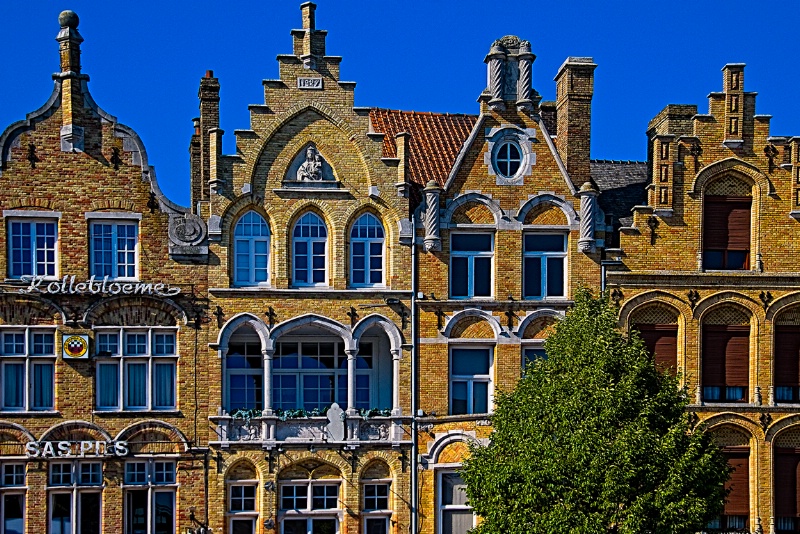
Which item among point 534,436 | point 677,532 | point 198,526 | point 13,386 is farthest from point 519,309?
point 13,386

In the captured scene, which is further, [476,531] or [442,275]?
[442,275]

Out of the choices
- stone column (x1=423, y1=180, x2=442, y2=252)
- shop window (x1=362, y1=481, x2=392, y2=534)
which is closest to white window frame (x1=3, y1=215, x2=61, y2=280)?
stone column (x1=423, y1=180, x2=442, y2=252)

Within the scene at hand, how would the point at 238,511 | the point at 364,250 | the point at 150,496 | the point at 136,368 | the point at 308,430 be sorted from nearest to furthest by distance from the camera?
the point at 150,496, the point at 136,368, the point at 238,511, the point at 308,430, the point at 364,250

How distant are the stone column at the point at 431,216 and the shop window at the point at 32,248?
384 inches

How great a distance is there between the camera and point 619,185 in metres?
39.4

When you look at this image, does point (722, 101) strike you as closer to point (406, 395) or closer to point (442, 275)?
point (442, 275)

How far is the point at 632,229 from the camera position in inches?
1432

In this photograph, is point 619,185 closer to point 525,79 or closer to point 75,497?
point 525,79

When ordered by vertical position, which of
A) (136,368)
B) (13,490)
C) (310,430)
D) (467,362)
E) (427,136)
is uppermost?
(427,136)

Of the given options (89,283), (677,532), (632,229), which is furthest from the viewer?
(632,229)

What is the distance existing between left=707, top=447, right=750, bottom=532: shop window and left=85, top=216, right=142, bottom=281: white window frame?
16.8m

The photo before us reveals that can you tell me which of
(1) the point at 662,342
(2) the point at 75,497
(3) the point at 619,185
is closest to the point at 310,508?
(2) the point at 75,497

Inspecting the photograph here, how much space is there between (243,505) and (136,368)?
4595mm

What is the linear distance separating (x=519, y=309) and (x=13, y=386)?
13523mm
